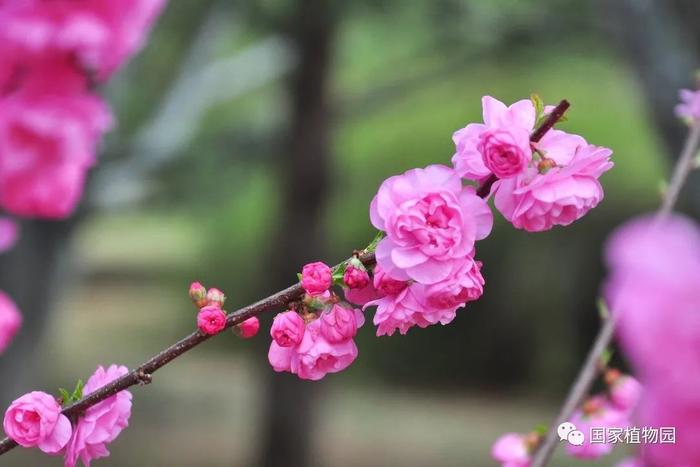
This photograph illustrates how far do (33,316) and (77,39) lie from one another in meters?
3.09

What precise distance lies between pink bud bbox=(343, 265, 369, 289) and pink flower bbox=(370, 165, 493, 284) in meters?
0.01

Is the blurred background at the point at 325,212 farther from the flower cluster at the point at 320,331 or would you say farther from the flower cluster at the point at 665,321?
the flower cluster at the point at 665,321

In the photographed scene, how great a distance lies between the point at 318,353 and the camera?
0.48 meters

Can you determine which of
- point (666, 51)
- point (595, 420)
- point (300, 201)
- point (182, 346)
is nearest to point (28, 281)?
point (300, 201)

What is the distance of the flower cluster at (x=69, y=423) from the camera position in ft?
1.59

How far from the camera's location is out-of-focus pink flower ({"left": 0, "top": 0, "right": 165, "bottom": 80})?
562 mm

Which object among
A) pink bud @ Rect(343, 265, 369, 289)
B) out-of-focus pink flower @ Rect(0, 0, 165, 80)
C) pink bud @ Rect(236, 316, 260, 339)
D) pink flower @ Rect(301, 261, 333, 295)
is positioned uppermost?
out-of-focus pink flower @ Rect(0, 0, 165, 80)

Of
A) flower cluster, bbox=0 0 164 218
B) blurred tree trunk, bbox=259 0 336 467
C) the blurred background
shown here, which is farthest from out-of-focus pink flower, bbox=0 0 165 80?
blurred tree trunk, bbox=259 0 336 467

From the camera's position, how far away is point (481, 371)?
6785 mm

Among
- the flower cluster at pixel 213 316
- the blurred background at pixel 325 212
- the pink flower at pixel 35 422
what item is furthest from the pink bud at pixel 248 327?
the blurred background at pixel 325 212

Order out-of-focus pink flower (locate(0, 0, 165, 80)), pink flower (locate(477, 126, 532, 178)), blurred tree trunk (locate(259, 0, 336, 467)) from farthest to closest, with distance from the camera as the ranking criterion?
blurred tree trunk (locate(259, 0, 336, 467)) → out-of-focus pink flower (locate(0, 0, 165, 80)) → pink flower (locate(477, 126, 532, 178))

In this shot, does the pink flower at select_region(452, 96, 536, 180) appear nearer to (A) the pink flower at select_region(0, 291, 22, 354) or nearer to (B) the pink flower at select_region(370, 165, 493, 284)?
(B) the pink flower at select_region(370, 165, 493, 284)

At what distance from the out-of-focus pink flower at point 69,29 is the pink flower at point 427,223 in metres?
0.23

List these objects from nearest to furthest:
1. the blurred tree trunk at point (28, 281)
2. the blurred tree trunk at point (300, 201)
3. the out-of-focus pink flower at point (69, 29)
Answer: the out-of-focus pink flower at point (69, 29) < the blurred tree trunk at point (28, 281) < the blurred tree trunk at point (300, 201)
